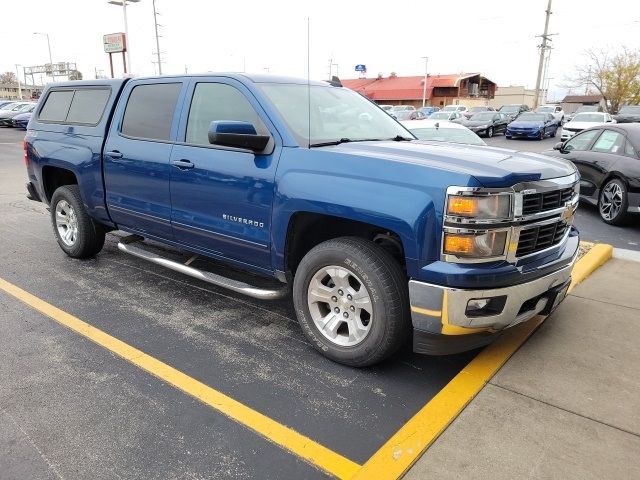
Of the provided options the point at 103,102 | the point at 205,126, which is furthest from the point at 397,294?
the point at 103,102

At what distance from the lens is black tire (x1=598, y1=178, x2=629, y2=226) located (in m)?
7.39

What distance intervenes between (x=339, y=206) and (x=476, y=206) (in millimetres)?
829

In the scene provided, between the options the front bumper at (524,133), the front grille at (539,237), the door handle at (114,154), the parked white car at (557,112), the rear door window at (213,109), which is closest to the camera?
the front grille at (539,237)

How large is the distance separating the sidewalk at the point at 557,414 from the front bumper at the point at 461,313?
38 centimetres

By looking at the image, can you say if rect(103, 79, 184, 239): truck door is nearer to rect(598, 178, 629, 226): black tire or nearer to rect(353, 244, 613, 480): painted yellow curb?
rect(353, 244, 613, 480): painted yellow curb

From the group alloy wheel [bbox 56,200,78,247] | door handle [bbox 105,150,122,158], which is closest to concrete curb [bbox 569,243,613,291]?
door handle [bbox 105,150,122,158]

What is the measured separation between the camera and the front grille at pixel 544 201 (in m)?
2.98

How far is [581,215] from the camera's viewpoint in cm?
857

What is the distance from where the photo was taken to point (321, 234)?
374 cm

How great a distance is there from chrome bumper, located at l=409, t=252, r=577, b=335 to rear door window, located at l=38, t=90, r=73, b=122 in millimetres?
4624

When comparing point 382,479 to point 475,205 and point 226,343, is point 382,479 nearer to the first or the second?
point 475,205

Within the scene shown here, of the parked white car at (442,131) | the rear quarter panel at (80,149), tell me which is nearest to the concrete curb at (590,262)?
the parked white car at (442,131)

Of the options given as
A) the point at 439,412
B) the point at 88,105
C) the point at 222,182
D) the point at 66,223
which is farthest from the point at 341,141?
the point at 66,223

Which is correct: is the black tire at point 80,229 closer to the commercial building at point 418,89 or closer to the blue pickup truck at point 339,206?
the blue pickup truck at point 339,206
